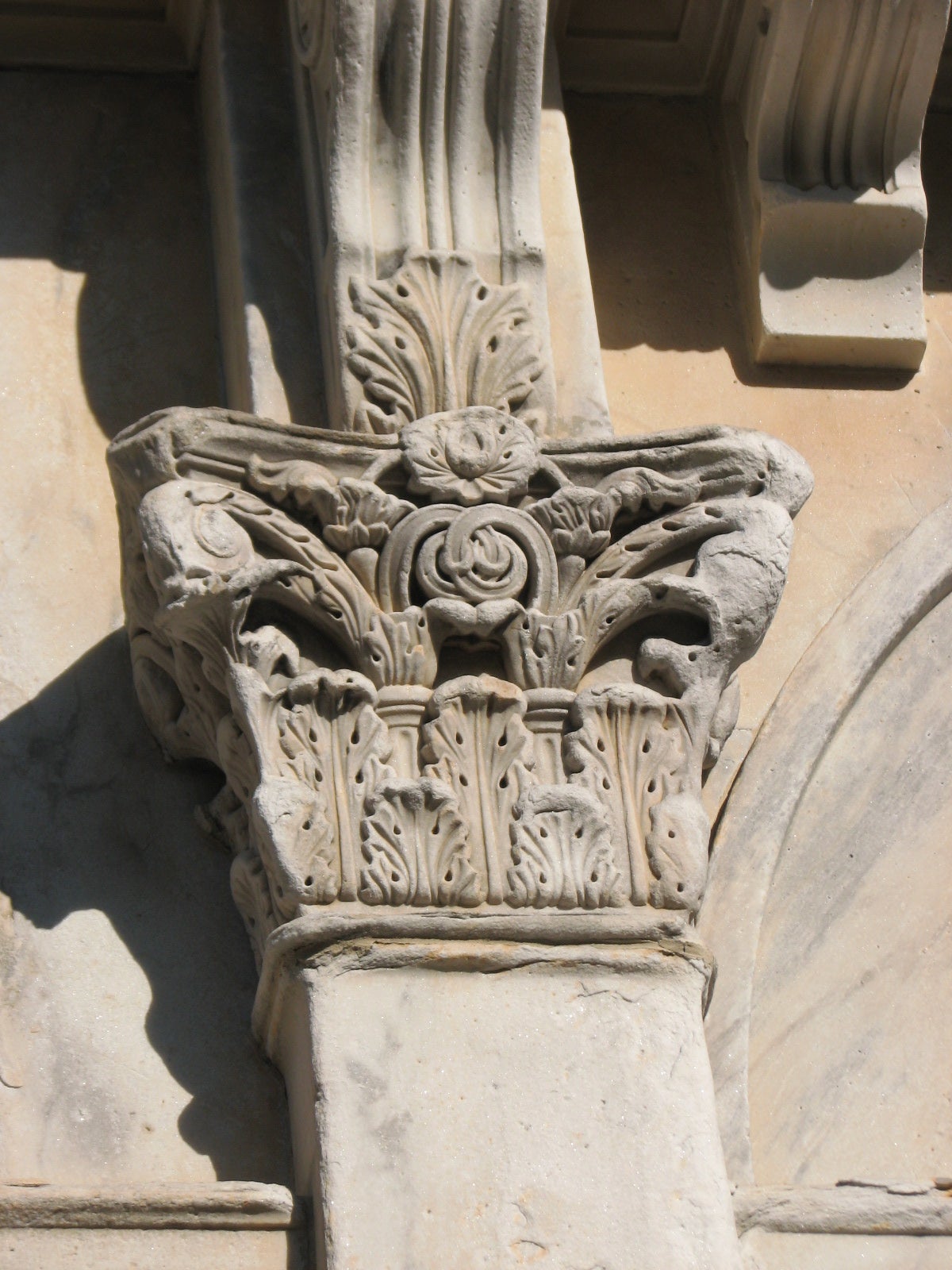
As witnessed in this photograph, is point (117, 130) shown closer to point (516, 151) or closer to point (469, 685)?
point (516, 151)

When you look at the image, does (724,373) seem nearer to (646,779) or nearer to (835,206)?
(835,206)

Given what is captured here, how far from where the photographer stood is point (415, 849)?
256cm

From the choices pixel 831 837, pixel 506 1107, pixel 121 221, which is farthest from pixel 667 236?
pixel 506 1107

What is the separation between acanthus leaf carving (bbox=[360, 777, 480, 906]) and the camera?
2537 millimetres

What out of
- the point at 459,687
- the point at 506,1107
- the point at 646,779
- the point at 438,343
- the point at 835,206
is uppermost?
the point at 835,206

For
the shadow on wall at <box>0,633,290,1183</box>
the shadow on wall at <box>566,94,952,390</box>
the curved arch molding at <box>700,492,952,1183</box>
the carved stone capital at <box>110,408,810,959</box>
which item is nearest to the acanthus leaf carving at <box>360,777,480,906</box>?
the carved stone capital at <box>110,408,810,959</box>

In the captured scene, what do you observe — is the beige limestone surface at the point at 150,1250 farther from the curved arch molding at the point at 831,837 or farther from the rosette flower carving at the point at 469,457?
the rosette flower carving at the point at 469,457

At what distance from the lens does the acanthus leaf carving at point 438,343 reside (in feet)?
9.52

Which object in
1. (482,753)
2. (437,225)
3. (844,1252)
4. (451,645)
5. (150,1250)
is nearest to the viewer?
(150,1250)

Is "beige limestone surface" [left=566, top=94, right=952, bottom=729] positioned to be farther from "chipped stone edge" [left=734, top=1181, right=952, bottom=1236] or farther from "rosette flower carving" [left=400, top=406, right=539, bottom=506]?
"chipped stone edge" [left=734, top=1181, right=952, bottom=1236]

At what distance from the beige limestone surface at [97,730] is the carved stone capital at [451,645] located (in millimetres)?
102

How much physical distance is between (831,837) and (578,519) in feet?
2.10

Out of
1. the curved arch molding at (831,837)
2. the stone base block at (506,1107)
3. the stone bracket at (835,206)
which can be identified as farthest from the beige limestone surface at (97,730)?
the stone bracket at (835,206)

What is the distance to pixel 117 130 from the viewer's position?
3543 millimetres
